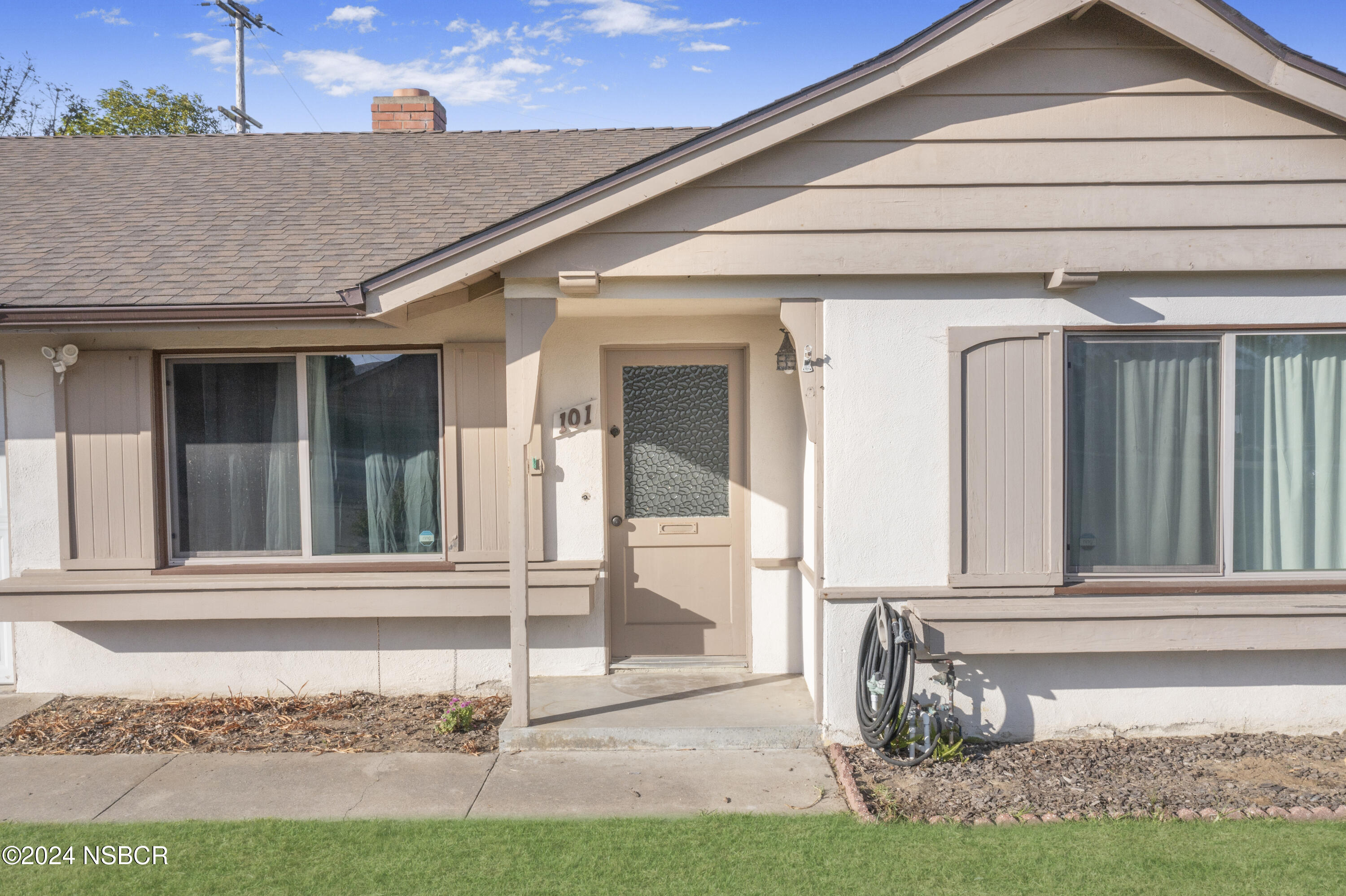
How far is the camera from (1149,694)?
5.09 m

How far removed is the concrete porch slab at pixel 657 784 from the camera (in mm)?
4305

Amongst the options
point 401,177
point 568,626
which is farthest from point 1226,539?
point 401,177

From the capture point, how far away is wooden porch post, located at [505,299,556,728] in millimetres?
4977

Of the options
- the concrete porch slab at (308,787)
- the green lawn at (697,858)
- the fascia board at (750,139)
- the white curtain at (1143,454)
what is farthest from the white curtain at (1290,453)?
the concrete porch slab at (308,787)

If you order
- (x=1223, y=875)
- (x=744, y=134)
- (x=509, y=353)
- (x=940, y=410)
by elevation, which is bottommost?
(x=1223, y=875)

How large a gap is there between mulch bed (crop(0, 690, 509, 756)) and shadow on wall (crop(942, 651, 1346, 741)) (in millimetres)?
2883

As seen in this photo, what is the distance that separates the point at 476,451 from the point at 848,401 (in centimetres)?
250

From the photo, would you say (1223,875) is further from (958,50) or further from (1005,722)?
(958,50)

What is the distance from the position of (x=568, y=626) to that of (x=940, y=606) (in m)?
2.52

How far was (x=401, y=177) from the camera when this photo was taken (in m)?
7.43

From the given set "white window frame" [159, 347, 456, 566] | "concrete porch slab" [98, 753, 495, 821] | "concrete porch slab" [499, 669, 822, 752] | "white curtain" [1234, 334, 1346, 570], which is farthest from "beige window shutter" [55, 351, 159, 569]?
"white curtain" [1234, 334, 1346, 570]

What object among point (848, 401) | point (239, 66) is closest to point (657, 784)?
point (848, 401)

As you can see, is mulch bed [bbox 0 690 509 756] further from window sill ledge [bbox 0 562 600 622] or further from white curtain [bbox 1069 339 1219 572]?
white curtain [bbox 1069 339 1219 572]

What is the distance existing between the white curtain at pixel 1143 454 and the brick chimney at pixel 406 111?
7.03 metres
